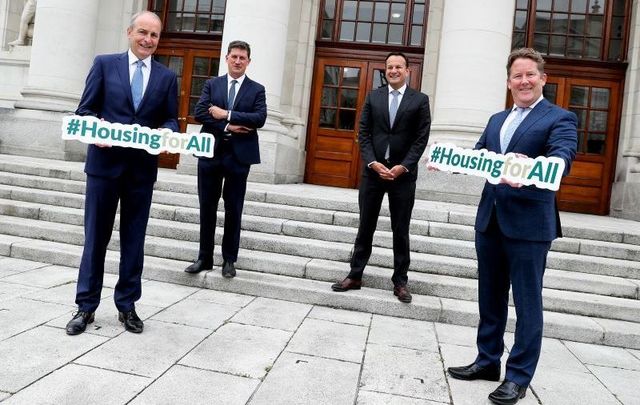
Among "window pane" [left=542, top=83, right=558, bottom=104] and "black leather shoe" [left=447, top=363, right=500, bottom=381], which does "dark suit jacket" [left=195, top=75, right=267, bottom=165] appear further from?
"window pane" [left=542, top=83, right=558, bottom=104]

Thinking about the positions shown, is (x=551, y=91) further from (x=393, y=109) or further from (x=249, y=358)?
(x=249, y=358)

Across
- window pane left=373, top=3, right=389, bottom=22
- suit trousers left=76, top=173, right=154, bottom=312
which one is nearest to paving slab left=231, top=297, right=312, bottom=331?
suit trousers left=76, top=173, right=154, bottom=312

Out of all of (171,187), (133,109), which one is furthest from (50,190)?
(133,109)

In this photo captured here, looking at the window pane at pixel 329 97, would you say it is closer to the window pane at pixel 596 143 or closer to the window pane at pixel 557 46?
the window pane at pixel 557 46

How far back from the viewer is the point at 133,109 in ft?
12.4

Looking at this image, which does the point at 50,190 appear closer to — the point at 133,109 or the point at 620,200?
the point at 133,109

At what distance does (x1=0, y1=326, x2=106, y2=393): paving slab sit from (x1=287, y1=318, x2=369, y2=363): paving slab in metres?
1.45

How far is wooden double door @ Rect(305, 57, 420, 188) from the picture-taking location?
1148 cm

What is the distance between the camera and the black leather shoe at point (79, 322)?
3.61 m

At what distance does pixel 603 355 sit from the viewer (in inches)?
169

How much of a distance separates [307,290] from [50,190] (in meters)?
4.64

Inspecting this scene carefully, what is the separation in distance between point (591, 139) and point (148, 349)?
1053 centimetres

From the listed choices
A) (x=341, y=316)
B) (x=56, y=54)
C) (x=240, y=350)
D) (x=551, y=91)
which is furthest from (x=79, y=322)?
(x=551, y=91)

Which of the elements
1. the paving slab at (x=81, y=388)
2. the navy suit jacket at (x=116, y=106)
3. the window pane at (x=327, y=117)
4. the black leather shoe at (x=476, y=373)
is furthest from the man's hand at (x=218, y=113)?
the window pane at (x=327, y=117)
